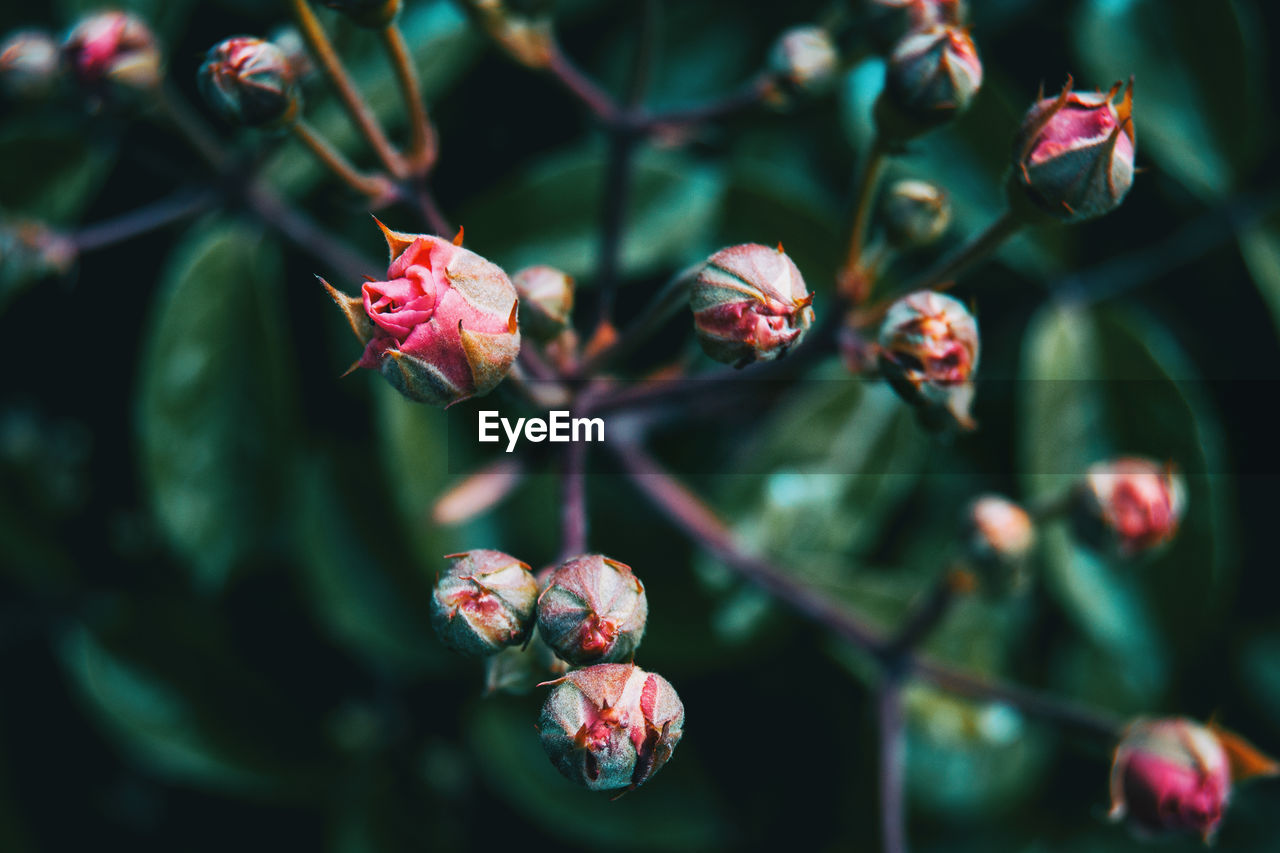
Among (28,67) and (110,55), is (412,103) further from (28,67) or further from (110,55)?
(28,67)

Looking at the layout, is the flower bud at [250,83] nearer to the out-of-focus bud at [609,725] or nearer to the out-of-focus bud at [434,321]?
the out-of-focus bud at [434,321]

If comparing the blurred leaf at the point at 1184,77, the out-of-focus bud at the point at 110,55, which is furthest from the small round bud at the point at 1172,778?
the out-of-focus bud at the point at 110,55

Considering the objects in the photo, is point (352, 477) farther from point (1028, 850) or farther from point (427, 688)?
point (1028, 850)

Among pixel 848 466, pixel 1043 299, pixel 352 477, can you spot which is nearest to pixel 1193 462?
pixel 1043 299

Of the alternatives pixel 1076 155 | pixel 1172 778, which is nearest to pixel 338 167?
pixel 1076 155

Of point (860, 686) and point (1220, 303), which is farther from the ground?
point (1220, 303)

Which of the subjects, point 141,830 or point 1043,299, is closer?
point 1043,299
